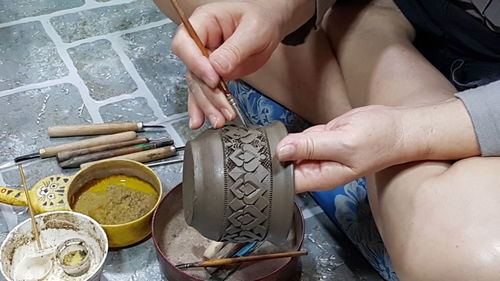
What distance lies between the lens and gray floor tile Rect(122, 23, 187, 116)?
150 centimetres

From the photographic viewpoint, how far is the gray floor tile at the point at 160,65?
59.2 inches

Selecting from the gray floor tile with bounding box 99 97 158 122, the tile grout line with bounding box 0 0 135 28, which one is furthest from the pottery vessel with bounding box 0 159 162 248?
the tile grout line with bounding box 0 0 135 28

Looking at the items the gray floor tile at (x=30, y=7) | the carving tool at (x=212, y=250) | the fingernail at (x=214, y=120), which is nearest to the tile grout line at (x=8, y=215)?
the carving tool at (x=212, y=250)

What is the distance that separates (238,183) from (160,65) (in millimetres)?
873

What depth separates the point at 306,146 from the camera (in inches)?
31.6

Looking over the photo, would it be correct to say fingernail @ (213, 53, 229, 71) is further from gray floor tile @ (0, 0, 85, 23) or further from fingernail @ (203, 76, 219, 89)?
gray floor tile @ (0, 0, 85, 23)

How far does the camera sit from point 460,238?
0.77 m

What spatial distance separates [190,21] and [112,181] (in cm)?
42


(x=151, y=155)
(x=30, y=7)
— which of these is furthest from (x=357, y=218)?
(x=30, y=7)

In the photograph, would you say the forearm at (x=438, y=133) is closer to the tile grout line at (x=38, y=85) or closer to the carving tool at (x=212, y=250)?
the carving tool at (x=212, y=250)

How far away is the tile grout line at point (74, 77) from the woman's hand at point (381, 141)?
0.74 m

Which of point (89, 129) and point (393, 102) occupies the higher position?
point (393, 102)

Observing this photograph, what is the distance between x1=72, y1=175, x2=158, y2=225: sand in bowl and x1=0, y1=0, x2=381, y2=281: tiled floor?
7cm

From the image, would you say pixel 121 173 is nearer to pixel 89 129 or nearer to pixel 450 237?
pixel 89 129
